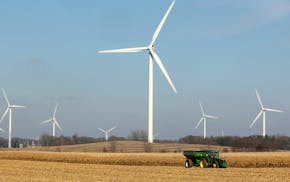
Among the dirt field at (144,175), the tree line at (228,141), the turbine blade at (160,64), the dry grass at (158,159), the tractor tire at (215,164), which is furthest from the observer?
the tree line at (228,141)

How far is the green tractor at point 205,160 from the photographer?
43594mm

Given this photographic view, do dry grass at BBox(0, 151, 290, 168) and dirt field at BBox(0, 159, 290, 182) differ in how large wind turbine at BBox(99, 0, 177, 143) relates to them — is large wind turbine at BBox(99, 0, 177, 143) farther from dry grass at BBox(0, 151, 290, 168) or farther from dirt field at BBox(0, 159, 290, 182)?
dirt field at BBox(0, 159, 290, 182)

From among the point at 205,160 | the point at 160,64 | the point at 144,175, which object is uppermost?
the point at 160,64

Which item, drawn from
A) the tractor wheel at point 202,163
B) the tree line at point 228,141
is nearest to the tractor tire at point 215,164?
the tractor wheel at point 202,163

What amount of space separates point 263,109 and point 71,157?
46419 mm

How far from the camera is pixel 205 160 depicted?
44.6 meters

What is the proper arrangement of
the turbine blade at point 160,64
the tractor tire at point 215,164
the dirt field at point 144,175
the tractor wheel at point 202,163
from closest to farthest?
1. the dirt field at point 144,175
2. the tractor tire at point 215,164
3. the tractor wheel at point 202,163
4. the turbine blade at point 160,64

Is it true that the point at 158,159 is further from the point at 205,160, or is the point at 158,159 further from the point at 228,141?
the point at 228,141

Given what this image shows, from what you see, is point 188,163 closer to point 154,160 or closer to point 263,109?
point 154,160

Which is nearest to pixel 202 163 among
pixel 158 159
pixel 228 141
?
pixel 158 159

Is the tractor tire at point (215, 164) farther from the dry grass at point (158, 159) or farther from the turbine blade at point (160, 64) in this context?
the turbine blade at point (160, 64)

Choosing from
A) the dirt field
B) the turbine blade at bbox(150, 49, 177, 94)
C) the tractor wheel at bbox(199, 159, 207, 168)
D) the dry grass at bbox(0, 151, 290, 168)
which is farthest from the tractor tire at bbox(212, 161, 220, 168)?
the turbine blade at bbox(150, 49, 177, 94)

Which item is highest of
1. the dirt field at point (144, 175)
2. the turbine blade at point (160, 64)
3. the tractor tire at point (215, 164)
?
the turbine blade at point (160, 64)

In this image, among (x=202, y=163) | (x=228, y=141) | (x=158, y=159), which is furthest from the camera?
(x=228, y=141)
